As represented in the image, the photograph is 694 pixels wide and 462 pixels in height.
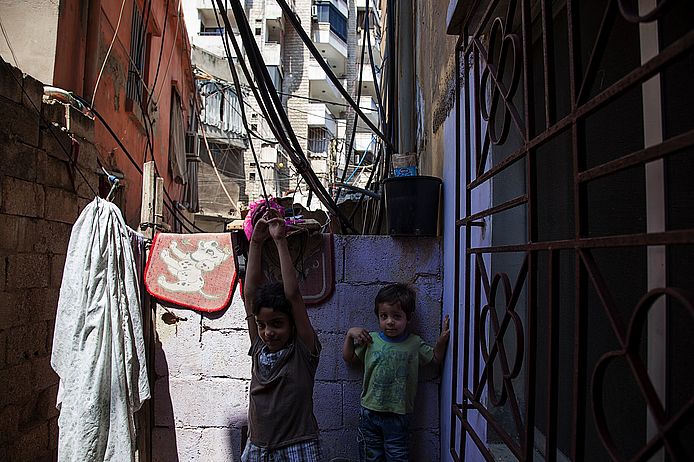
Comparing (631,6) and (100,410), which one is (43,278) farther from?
(631,6)

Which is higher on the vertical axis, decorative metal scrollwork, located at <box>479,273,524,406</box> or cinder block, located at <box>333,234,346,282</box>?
cinder block, located at <box>333,234,346,282</box>

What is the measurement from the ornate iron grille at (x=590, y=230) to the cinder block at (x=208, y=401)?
135 centimetres

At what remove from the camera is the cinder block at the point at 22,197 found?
3105mm

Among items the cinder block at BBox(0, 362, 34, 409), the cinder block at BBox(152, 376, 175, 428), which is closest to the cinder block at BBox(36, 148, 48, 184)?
the cinder block at BBox(0, 362, 34, 409)

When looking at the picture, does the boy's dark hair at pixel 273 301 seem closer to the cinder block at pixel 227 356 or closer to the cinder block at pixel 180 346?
the cinder block at pixel 227 356

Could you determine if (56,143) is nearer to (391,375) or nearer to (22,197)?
(22,197)

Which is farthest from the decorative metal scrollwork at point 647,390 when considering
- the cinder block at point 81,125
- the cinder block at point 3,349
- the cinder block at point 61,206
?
the cinder block at point 81,125

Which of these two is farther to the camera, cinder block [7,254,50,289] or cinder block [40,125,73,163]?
cinder block [40,125,73,163]

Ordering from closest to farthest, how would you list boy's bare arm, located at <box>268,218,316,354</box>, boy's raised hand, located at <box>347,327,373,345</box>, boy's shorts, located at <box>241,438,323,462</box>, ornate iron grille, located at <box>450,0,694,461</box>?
ornate iron grille, located at <box>450,0,694,461</box> < boy's shorts, located at <box>241,438,323,462</box> < boy's bare arm, located at <box>268,218,316,354</box> < boy's raised hand, located at <box>347,327,373,345</box>

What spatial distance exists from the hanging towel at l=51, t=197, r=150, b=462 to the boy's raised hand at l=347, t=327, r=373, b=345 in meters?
1.12

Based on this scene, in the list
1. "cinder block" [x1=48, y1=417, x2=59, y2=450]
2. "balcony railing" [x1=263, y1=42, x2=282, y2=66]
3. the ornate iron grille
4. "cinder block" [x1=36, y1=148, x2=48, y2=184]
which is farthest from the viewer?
"balcony railing" [x1=263, y1=42, x2=282, y2=66]

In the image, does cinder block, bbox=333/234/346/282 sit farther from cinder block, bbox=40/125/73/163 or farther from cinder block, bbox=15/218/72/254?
cinder block, bbox=40/125/73/163

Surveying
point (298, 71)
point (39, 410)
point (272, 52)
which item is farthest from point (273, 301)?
point (298, 71)

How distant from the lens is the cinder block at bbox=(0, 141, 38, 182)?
10.2 feet
